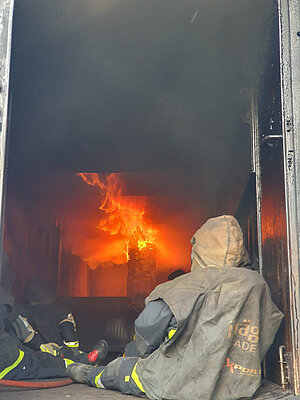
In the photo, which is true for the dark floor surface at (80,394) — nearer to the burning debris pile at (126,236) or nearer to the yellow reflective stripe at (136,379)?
the yellow reflective stripe at (136,379)

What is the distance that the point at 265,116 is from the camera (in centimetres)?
377

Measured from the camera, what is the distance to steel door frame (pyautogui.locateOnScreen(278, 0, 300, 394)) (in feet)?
8.73

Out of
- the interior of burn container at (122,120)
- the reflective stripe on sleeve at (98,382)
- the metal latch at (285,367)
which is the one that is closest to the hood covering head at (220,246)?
the metal latch at (285,367)

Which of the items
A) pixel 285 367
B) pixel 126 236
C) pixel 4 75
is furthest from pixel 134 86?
pixel 126 236

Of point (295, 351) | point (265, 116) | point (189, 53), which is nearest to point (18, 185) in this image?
point (189, 53)

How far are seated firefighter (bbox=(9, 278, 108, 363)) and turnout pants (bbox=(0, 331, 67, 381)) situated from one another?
20.8 inches

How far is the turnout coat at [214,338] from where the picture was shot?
2.68m

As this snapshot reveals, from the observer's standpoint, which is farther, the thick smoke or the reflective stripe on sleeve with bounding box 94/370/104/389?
the thick smoke

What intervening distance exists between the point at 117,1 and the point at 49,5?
0.53 m

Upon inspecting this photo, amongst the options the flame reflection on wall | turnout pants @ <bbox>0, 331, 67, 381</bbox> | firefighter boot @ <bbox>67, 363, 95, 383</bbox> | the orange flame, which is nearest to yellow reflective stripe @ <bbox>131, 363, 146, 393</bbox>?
firefighter boot @ <bbox>67, 363, 95, 383</bbox>

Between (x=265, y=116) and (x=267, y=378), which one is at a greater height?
(x=265, y=116)

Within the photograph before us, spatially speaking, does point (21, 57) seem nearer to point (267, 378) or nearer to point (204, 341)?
point (204, 341)

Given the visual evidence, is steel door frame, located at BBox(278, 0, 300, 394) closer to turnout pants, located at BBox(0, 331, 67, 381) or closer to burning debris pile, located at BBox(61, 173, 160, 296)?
turnout pants, located at BBox(0, 331, 67, 381)

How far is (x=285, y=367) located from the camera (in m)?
2.82
